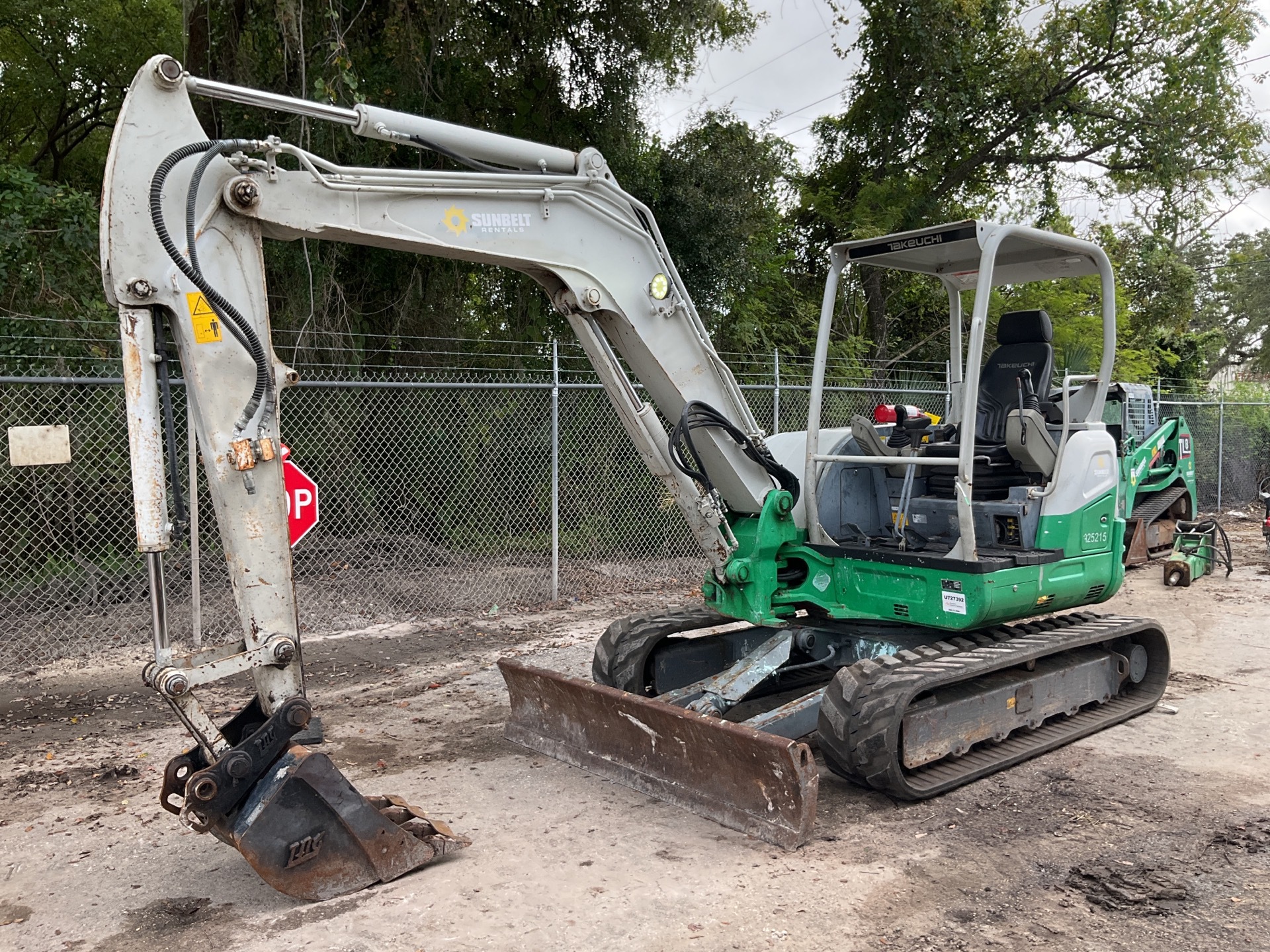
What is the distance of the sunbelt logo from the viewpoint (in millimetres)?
4371

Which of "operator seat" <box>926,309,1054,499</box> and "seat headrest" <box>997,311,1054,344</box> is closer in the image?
"operator seat" <box>926,309,1054,499</box>

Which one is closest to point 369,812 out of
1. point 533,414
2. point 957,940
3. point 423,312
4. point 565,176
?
point 957,940

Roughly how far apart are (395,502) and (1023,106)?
1097 centimetres

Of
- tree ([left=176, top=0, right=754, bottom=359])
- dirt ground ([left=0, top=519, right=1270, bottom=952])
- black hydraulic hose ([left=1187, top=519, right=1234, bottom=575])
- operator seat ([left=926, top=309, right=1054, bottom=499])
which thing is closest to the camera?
dirt ground ([left=0, top=519, right=1270, bottom=952])

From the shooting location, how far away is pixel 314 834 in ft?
11.9

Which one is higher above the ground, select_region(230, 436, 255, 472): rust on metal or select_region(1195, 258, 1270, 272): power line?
select_region(1195, 258, 1270, 272): power line

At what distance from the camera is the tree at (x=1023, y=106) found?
14.3 m

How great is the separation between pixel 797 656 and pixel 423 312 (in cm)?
663

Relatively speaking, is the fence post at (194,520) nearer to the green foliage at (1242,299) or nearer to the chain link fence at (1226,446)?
the chain link fence at (1226,446)

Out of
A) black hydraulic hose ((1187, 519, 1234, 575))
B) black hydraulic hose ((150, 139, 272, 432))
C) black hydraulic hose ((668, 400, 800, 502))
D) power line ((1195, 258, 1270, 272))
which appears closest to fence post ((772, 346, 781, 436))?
black hydraulic hose ((1187, 519, 1234, 575))

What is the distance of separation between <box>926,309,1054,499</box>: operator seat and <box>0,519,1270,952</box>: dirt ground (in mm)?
1525

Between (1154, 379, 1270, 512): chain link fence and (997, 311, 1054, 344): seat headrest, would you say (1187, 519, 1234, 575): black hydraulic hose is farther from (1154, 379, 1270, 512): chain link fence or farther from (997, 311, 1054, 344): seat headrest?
(997, 311, 1054, 344): seat headrest

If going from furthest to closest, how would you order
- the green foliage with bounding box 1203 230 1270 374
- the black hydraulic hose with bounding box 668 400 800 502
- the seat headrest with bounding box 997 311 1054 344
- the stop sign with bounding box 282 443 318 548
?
the green foliage with bounding box 1203 230 1270 374 < the stop sign with bounding box 282 443 318 548 < the seat headrest with bounding box 997 311 1054 344 < the black hydraulic hose with bounding box 668 400 800 502

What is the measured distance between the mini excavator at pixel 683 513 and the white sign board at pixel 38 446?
2.56m
